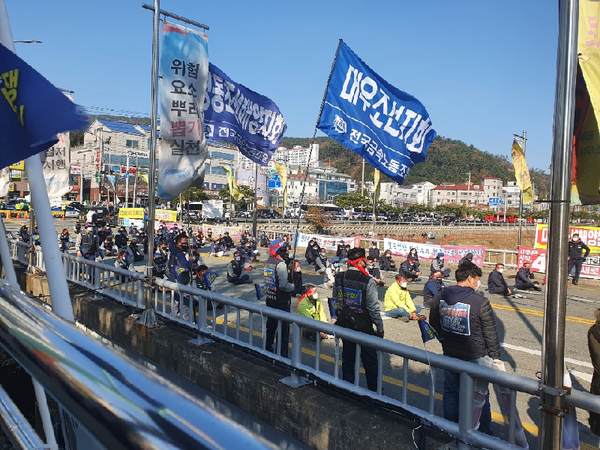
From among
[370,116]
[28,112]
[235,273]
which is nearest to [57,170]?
[235,273]

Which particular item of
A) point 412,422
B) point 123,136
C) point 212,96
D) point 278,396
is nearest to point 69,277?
point 212,96

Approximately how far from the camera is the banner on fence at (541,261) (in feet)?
53.6

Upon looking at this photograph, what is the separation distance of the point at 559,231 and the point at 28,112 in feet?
8.68

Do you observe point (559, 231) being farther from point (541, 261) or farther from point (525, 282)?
point (541, 261)

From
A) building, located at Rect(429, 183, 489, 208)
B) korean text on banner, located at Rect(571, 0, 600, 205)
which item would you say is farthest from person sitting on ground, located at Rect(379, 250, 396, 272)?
building, located at Rect(429, 183, 489, 208)

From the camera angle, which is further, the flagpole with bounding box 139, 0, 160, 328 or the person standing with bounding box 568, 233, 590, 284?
the person standing with bounding box 568, 233, 590, 284

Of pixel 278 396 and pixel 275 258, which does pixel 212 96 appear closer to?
pixel 275 258

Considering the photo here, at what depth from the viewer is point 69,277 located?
1036cm

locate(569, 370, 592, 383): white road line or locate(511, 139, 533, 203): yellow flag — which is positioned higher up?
locate(511, 139, 533, 203): yellow flag

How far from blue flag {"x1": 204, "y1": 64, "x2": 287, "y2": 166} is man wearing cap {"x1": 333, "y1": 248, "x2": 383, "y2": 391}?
3728 millimetres

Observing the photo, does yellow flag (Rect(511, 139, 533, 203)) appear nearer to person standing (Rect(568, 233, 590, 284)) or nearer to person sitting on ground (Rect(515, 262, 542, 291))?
person standing (Rect(568, 233, 590, 284))

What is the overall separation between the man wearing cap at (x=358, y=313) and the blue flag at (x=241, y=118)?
373 cm

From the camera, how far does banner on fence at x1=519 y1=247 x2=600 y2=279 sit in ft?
53.6

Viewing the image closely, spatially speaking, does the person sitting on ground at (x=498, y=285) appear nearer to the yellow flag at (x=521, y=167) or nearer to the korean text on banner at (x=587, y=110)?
the yellow flag at (x=521, y=167)
